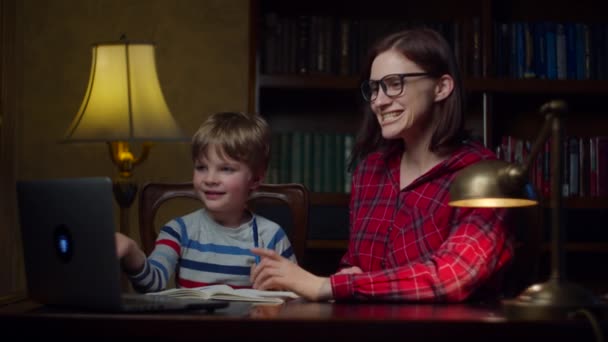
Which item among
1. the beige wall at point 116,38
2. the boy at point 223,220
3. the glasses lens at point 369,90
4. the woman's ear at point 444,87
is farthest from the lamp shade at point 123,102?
the woman's ear at point 444,87

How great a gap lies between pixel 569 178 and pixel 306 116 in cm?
102

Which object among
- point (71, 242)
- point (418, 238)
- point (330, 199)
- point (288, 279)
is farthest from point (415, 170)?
point (330, 199)

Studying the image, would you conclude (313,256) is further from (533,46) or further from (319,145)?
(533,46)

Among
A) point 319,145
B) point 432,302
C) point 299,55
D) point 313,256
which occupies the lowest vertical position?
point 313,256

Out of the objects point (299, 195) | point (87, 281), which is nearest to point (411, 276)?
→ point (87, 281)

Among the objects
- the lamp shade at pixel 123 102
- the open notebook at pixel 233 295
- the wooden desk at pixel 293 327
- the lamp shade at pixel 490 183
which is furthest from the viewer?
the lamp shade at pixel 123 102

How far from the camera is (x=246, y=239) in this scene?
194 centimetres

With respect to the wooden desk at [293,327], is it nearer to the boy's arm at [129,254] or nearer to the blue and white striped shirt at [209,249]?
the boy's arm at [129,254]

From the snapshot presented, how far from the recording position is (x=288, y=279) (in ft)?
4.71

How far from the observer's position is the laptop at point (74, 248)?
1.13 m

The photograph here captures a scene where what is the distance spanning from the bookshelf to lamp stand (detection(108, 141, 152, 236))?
605mm

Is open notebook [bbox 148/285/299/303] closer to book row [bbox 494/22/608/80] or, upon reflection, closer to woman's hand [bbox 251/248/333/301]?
woman's hand [bbox 251/248/333/301]

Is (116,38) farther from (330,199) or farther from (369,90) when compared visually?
(369,90)

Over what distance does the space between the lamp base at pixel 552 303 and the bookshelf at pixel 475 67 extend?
193cm
